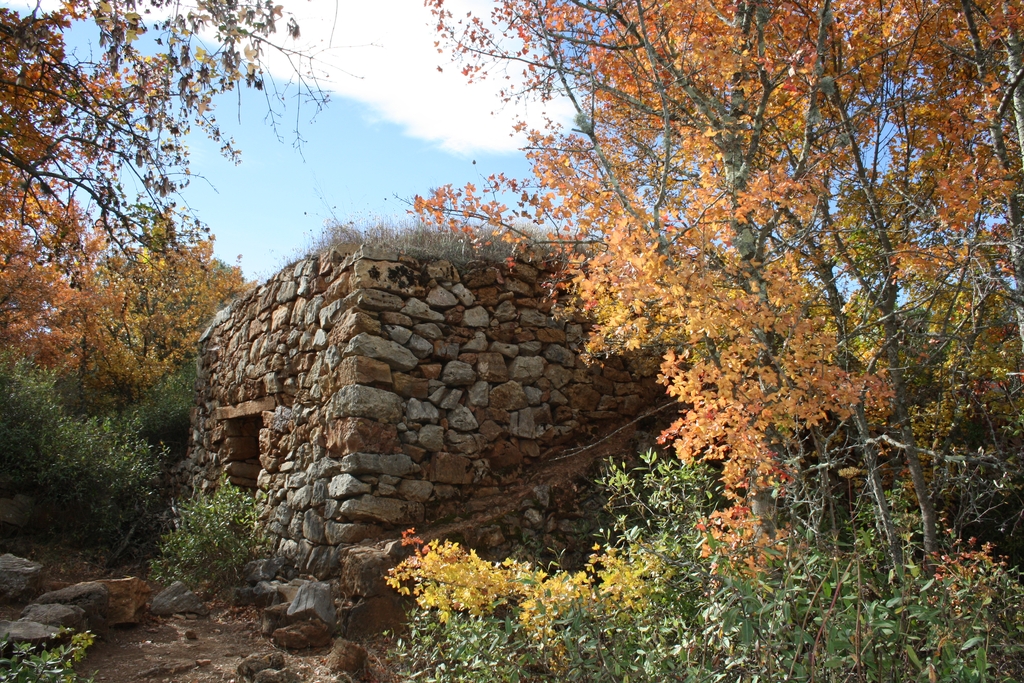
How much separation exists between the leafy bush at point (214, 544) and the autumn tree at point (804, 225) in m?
3.43

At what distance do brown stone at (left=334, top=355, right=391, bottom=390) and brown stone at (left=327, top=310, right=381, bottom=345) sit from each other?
201mm

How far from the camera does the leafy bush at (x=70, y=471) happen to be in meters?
7.09

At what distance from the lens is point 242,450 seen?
7398 millimetres

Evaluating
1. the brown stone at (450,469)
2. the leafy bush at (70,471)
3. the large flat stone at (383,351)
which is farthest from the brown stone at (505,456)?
the leafy bush at (70,471)

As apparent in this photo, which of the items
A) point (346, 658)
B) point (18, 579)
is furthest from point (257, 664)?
point (18, 579)

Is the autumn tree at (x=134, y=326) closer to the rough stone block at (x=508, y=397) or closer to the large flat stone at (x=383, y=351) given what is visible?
the large flat stone at (x=383, y=351)

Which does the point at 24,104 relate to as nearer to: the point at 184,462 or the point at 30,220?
the point at 30,220

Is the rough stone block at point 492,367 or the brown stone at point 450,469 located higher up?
the rough stone block at point 492,367

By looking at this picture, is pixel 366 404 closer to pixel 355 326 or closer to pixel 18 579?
pixel 355 326

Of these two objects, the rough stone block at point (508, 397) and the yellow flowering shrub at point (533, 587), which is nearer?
the yellow flowering shrub at point (533, 587)

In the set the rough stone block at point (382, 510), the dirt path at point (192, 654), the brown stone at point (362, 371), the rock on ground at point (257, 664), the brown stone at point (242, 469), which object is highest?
the brown stone at point (362, 371)

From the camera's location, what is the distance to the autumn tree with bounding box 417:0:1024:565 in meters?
3.02

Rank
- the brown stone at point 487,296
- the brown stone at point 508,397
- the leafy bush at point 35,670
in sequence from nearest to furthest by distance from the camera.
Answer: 1. the leafy bush at point 35,670
2. the brown stone at point 508,397
3. the brown stone at point 487,296

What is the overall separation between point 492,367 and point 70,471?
462cm
